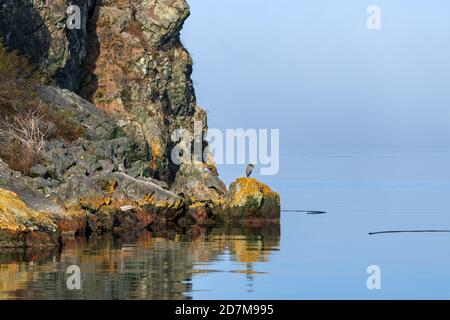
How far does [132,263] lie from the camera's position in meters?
43.7

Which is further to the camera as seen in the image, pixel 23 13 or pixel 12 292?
pixel 23 13

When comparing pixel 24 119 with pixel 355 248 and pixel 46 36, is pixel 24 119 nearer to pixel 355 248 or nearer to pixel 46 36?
pixel 46 36

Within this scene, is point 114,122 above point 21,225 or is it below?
above

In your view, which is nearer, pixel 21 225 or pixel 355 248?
pixel 21 225

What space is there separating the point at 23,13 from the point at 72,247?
28.0 metres

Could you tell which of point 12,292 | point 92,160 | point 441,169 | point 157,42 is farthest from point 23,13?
point 441,169

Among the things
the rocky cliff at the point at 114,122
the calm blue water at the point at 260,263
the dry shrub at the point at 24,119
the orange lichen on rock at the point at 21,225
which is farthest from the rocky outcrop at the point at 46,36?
the orange lichen on rock at the point at 21,225

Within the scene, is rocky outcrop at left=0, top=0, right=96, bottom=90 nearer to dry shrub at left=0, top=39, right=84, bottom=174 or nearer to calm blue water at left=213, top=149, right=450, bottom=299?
dry shrub at left=0, top=39, right=84, bottom=174

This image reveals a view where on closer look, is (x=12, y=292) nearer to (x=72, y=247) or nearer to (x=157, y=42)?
(x=72, y=247)

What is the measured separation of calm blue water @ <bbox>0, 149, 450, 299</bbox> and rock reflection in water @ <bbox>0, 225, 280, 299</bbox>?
3cm

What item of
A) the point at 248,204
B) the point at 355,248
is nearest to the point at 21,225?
the point at 355,248

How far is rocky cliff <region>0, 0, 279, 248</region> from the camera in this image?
188 ft

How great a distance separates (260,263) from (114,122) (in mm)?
28680
